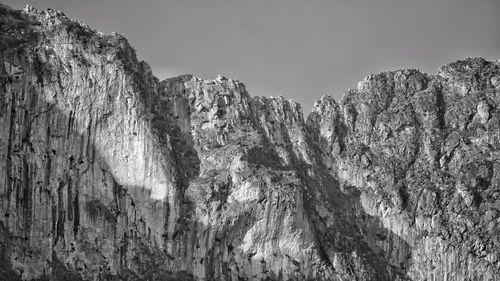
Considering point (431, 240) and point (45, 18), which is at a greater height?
point (45, 18)

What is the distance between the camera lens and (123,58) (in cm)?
16862

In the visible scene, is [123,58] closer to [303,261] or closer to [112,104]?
[112,104]

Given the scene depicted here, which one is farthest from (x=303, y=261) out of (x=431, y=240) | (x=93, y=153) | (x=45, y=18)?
(x=45, y=18)

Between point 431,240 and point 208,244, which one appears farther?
point 431,240

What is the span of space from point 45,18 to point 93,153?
23.5 metres

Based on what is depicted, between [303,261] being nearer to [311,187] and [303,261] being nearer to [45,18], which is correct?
[311,187]

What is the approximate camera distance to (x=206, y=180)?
541 ft

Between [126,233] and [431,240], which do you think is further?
[431,240]

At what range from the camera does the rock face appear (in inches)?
6122

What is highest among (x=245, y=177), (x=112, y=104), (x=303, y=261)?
(x=112, y=104)

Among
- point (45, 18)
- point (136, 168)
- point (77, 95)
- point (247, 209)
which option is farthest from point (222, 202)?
point (45, 18)

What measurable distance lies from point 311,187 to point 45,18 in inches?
1963

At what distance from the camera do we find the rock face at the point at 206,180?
155500 mm

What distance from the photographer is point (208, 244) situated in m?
160
